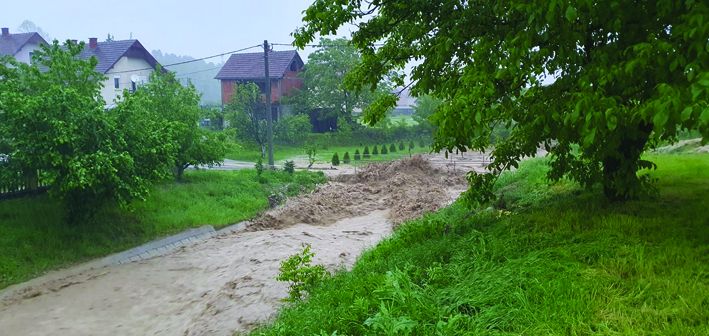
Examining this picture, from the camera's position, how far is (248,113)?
3284 cm

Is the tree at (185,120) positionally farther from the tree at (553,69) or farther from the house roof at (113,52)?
the house roof at (113,52)

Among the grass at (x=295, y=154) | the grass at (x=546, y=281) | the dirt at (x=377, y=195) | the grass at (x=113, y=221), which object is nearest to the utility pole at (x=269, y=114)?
the dirt at (x=377, y=195)

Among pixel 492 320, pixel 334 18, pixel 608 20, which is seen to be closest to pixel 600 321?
pixel 492 320

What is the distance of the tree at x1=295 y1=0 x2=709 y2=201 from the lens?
4.80 meters

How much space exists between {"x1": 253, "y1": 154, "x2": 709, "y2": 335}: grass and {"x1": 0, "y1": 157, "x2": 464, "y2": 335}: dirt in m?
3.66

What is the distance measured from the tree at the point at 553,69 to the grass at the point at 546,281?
861mm

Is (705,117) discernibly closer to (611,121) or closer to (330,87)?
(611,121)

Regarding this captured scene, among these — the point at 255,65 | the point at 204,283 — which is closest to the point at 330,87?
the point at 255,65

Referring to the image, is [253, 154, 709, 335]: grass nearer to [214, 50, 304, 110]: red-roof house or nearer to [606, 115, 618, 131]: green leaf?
[606, 115, 618, 131]: green leaf

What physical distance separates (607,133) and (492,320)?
9.00ft

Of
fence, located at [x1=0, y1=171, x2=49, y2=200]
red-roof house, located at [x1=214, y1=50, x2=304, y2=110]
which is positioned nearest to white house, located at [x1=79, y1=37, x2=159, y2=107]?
red-roof house, located at [x1=214, y1=50, x2=304, y2=110]

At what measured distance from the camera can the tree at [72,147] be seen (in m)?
14.1

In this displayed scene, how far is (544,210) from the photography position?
7.83 m

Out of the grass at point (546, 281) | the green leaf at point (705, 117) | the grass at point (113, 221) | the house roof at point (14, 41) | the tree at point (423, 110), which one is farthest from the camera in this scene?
the house roof at point (14, 41)
